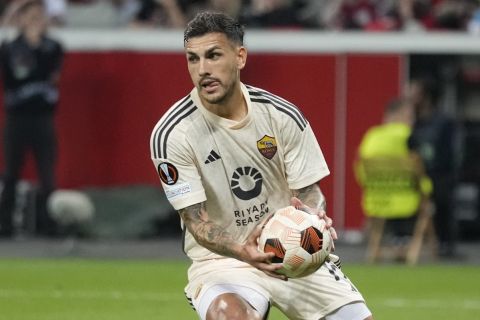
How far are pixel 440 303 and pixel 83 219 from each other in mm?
5554

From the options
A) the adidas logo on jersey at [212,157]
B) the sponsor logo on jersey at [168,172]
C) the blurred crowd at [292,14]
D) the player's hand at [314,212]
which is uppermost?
the adidas logo on jersey at [212,157]

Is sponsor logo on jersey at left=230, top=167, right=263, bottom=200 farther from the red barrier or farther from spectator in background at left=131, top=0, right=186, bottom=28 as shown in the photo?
spectator in background at left=131, top=0, right=186, bottom=28

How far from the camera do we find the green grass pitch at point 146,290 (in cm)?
1205

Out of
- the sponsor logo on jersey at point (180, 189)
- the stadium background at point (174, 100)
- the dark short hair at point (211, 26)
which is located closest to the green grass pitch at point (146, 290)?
the stadium background at point (174, 100)

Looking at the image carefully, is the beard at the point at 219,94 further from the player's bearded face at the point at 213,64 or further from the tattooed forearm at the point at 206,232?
the tattooed forearm at the point at 206,232

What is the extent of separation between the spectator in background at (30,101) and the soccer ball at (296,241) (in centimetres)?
1067

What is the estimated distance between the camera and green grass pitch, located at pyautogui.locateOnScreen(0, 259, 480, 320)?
39.5 feet

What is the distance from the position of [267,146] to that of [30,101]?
10.7 meters

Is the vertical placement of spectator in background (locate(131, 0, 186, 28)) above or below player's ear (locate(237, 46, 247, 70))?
below

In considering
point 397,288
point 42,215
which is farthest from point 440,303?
point 42,215

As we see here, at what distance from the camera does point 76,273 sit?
14773 millimetres

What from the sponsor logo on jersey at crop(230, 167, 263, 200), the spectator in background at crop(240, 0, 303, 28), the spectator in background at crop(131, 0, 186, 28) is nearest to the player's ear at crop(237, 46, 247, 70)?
the sponsor logo on jersey at crop(230, 167, 263, 200)

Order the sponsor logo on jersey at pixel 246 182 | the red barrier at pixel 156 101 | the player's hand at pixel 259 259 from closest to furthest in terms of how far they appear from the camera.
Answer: the player's hand at pixel 259 259, the sponsor logo on jersey at pixel 246 182, the red barrier at pixel 156 101

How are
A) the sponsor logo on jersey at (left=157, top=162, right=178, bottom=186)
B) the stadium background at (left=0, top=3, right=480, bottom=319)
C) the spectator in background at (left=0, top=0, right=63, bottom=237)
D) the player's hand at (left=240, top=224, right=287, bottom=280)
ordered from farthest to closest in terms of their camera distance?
the stadium background at (left=0, top=3, right=480, bottom=319), the spectator in background at (left=0, top=0, right=63, bottom=237), the sponsor logo on jersey at (left=157, top=162, right=178, bottom=186), the player's hand at (left=240, top=224, right=287, bottom=280)
